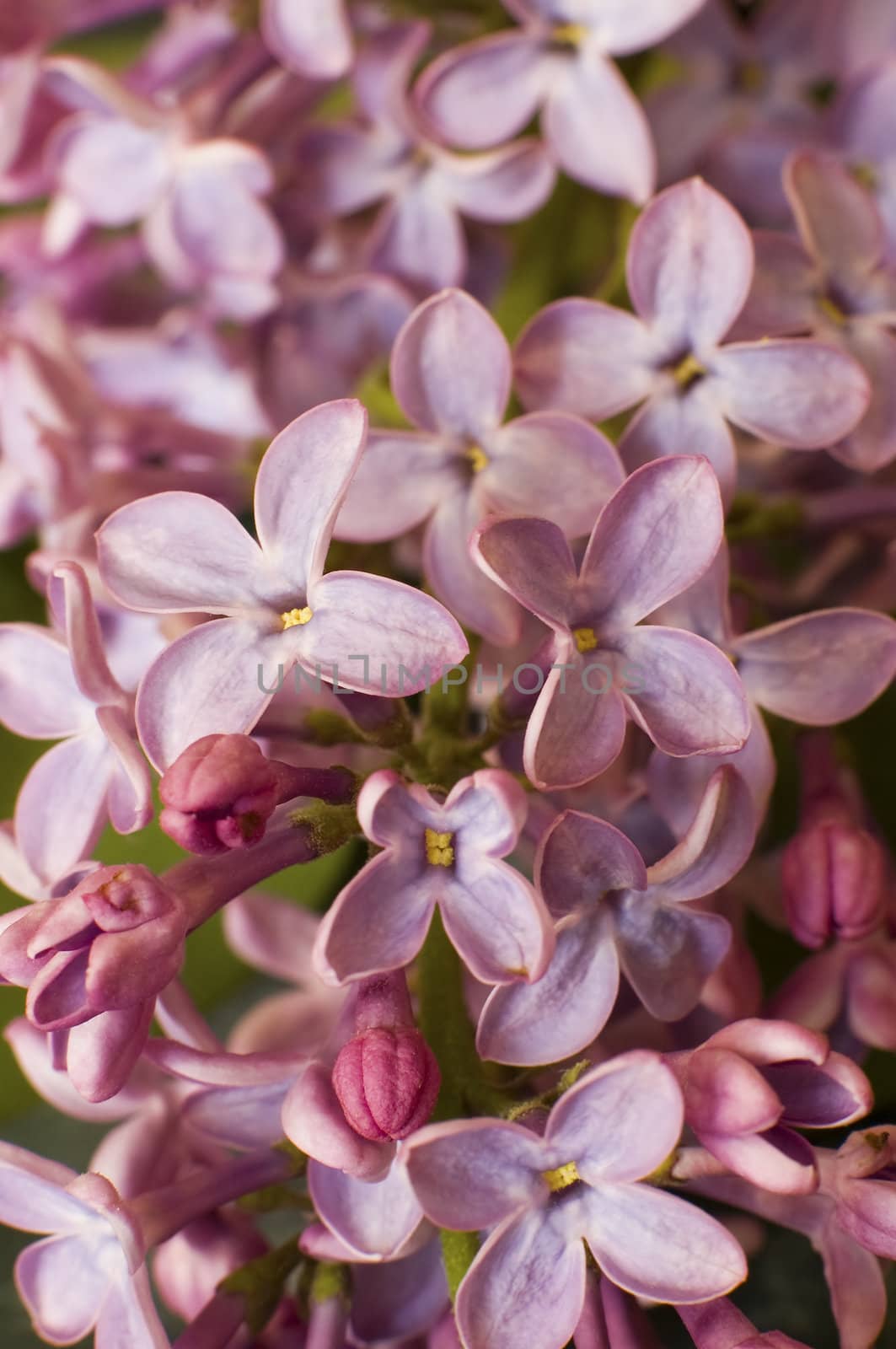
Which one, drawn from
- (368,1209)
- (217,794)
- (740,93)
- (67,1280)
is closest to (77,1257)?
(67,1280)

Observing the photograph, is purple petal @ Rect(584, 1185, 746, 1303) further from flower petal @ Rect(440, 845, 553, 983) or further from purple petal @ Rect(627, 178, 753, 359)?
purple petal @ Rect(627, 178, 753, 359)

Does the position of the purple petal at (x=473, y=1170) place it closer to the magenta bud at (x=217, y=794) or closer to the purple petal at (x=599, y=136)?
the magenta bud at (x=217, y=794)

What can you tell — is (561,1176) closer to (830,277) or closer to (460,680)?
(460,680)

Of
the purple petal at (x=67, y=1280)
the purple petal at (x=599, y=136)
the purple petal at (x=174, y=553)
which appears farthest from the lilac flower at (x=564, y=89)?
the purple petal at (x=67, y=1280)

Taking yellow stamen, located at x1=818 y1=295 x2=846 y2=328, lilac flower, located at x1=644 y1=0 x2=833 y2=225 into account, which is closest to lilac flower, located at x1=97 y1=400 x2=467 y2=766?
yellow stamen, located at x1=818 y1=295 x2=846 y2=328

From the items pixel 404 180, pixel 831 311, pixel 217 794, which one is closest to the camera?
pixel 217 794

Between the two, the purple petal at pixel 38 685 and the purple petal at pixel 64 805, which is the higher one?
the purple petal at pixel 38 685
